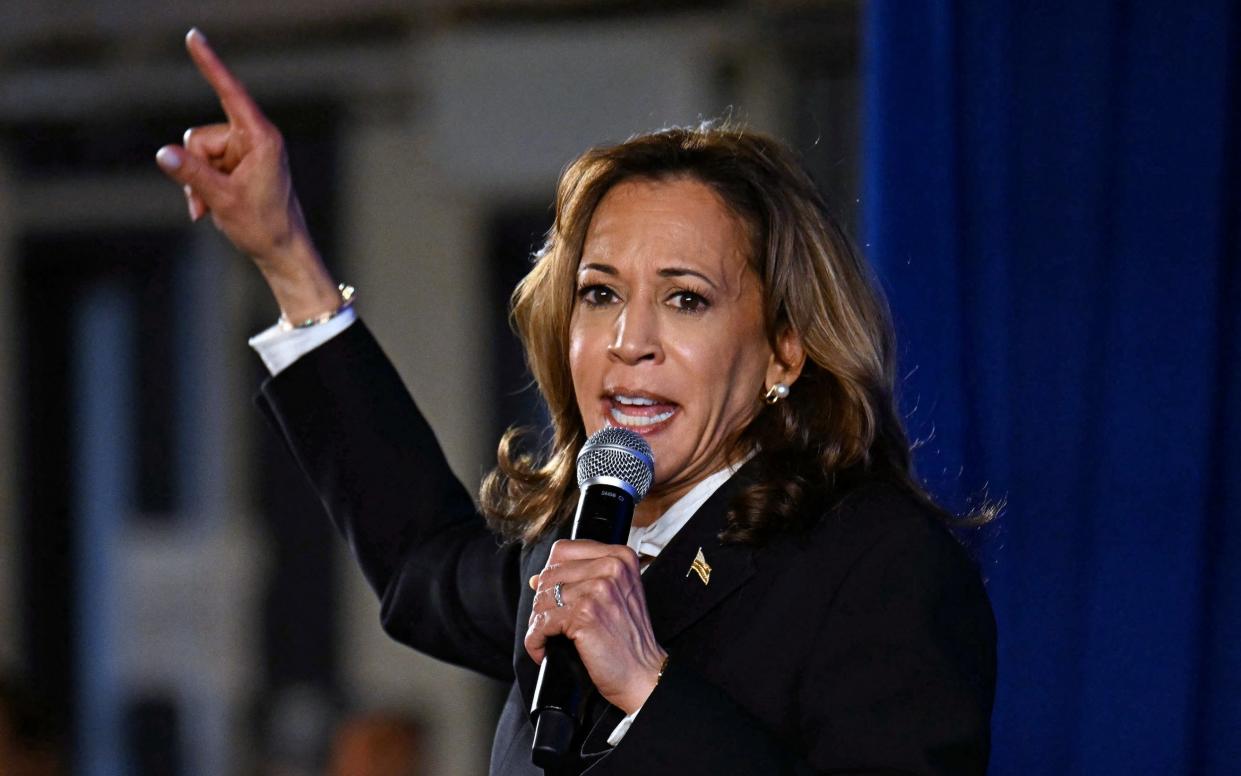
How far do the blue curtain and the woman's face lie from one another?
0.33 meters

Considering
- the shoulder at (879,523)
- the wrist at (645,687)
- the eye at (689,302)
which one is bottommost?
the wrist at (645,687)

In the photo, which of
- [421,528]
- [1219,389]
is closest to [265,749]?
[421,528]

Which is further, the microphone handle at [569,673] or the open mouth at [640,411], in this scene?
the open mouth at [640,411]

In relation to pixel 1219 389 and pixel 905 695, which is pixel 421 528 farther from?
pixel 1219 389

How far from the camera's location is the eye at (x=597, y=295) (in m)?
1.66

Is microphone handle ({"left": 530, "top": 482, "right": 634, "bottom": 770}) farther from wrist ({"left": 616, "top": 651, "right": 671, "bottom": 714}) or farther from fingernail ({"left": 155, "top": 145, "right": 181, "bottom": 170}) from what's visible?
fingernail ({"left": 155, "top": 145, "right": 181, "bottom": 170})

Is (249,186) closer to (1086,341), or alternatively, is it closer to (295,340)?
(295,340)

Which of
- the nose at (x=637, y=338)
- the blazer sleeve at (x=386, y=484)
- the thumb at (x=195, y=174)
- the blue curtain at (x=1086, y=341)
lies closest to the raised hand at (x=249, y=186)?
the thumb at (x=195, y=174)

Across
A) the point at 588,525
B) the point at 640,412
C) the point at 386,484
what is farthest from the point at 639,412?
the point at 386,484

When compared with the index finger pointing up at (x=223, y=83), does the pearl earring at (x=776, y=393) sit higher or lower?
lower

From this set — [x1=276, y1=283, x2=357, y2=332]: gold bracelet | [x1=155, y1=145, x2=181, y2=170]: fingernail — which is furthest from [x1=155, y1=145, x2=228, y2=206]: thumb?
[x1=276, y1=283, x2=357, y2=332]: gold bracelet

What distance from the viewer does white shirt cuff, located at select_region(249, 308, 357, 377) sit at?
79.0 inches

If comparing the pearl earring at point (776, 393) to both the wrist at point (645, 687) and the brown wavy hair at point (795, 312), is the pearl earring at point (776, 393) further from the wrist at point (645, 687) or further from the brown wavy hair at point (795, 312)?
the wrist at point (645, 687)

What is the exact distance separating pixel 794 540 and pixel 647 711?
0.25 metres
